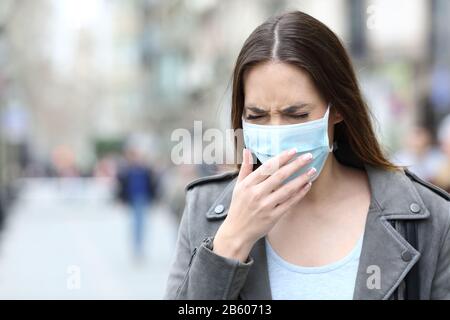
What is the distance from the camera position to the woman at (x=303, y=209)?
7.00 feet

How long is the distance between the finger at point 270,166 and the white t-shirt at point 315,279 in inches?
12.4

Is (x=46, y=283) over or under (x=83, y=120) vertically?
over

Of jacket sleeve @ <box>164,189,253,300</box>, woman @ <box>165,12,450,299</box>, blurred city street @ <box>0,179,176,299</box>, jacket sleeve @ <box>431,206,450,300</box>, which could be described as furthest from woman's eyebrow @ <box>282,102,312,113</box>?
blurred city street @ <box>0,179,176,299</box>

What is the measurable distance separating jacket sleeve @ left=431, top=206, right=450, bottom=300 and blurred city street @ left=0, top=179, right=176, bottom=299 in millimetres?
1933

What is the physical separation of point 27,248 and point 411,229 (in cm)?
1419

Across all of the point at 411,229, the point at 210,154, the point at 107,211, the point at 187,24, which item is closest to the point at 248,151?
the point at 411,229

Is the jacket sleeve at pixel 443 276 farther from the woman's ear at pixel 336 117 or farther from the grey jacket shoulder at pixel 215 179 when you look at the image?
the grey jacket shoulder at pixel 215 179

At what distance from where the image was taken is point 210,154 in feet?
10.2

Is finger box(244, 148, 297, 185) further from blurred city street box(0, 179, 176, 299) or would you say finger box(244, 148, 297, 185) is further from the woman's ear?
blurred city street box(0, 179, 176, 299)

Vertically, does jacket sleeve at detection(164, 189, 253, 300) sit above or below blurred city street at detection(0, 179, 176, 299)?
above

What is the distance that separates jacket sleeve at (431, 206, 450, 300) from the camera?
7.12ft

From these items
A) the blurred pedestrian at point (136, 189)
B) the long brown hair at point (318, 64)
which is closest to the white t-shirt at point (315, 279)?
the long brown hair at point (318, 64)

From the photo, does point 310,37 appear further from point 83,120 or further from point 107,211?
point 83,120

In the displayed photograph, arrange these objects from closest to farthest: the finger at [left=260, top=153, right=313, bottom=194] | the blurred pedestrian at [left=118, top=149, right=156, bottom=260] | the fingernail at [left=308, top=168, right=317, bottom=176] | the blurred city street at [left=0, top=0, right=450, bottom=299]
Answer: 1. the finger at [left=260, top=153, right=313, bottom=194]
2. the fingernail at [left=308, top=168, right=317, bottom=176]
3. the blurred city street at [left=0, top=0, right=450, bottom=299]
4. the blurred pedestrian at [left=118, top=149, right=156, bottom=260]
